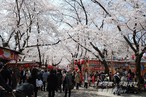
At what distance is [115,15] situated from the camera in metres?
23.3

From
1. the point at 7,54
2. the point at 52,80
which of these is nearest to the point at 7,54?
the point at 7,54

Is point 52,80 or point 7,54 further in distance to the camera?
point 7,54

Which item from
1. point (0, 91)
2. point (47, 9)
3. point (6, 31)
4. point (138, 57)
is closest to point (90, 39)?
point (47, 9)

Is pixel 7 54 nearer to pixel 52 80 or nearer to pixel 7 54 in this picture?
pixel 7 54

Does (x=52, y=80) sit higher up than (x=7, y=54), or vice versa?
(x=7, y=54)

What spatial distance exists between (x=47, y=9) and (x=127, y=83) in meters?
11.8

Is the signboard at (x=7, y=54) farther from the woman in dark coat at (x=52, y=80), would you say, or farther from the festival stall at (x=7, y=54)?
the woman in dark coat at (x=52, y=80)

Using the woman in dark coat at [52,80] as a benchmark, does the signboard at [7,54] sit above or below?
above

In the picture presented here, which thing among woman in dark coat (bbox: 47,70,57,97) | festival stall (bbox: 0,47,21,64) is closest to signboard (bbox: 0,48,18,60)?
festival stall (bbox: 0,47,21,64)

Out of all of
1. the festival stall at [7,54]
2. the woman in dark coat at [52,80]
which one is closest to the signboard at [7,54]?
the festival stall at [7,54]

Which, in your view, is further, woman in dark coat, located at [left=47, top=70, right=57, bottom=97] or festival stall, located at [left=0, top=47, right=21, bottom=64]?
festival stall, located at [left=0, top=47, right=21, bottom=64]

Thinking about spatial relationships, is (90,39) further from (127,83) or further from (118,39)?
(127,83)

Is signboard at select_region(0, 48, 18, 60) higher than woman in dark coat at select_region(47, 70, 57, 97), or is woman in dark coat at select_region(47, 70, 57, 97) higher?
signboard at select_region(0, 48, 18, 60)

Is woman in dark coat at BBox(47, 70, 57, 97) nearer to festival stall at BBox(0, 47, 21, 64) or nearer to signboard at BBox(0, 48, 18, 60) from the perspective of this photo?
festival stall at BBox(0, 47, 21, 64)
